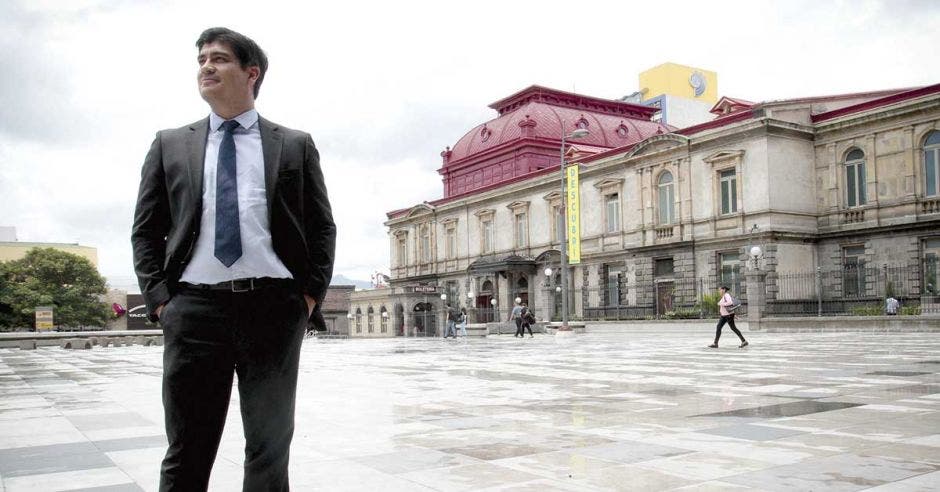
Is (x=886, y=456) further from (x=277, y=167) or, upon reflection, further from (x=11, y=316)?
(x=11, y=316)

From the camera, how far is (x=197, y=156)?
10.5 ft

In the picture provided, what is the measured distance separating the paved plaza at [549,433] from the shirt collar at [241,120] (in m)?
2.42

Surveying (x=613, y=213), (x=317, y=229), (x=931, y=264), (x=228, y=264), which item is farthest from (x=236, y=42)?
(x=613, y=213)

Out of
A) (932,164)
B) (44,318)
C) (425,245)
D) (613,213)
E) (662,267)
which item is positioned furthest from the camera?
(425,245)

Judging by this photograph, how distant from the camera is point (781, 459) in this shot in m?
5.29

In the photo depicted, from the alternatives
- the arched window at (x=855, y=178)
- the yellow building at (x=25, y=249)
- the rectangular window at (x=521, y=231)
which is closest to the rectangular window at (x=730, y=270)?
the arched window at (x=855, y=178)

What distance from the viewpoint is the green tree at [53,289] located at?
6694 centimetres

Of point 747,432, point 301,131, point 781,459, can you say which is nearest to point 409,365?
point 747,432

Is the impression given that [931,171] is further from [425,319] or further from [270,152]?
[270,152]

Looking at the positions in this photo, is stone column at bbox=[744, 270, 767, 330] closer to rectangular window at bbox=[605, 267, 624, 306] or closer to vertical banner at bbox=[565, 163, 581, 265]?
vertical banner at bbox=[565, 163, 581, 265]

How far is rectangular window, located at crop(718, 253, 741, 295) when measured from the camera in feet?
122

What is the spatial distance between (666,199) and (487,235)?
1682 centimetres

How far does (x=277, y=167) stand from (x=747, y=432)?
4.80 metres

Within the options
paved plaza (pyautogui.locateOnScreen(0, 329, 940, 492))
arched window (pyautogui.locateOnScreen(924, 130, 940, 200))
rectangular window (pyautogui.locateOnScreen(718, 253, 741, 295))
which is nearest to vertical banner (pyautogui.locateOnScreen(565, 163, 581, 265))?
rectangular window (pyautogui.locateOnScreen(718, 253, 741, 295))
